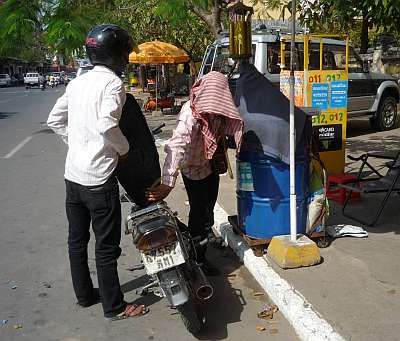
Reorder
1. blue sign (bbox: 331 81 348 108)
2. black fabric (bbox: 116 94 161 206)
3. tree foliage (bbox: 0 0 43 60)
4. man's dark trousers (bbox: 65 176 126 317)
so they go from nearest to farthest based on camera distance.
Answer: man's dark trousers (bbox: 65 176 126 317)
black fabric (bbox: 116 94 161 206)
tree foliage (bbox: 0 0 43 60)
blue sign (bbox: 331 81 348 108)

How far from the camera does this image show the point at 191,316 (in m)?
3.07

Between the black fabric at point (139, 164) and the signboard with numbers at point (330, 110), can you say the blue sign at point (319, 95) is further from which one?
the black fabric at point (139, 164)

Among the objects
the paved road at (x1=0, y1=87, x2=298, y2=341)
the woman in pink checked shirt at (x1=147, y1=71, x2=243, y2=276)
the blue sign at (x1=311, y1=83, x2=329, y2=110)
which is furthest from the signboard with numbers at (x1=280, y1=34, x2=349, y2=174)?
the woman in pink checked shirt at (x1=147, y1=71, x2=243, y2=276)

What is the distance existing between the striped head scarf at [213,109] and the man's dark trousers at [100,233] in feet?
2.48

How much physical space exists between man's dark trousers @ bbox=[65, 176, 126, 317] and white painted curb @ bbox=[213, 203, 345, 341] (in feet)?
3.59

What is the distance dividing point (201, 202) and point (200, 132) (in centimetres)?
65

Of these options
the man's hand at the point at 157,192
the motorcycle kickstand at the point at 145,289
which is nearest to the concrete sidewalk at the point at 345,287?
the motorcycle kickstand at the point at 145,289

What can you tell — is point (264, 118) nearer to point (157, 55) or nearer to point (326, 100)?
point (326, 100)

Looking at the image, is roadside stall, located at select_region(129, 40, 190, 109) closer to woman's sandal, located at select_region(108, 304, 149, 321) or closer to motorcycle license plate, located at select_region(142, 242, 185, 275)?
woman's sandal, located at select_region(108, 304, 149, 321)

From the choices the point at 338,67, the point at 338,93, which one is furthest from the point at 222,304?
the point at 338,67

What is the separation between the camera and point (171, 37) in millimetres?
22672

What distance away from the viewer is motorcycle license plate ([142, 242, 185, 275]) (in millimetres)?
3105

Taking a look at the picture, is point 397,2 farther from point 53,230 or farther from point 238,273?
point 53,230

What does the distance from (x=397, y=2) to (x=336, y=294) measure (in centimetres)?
263
